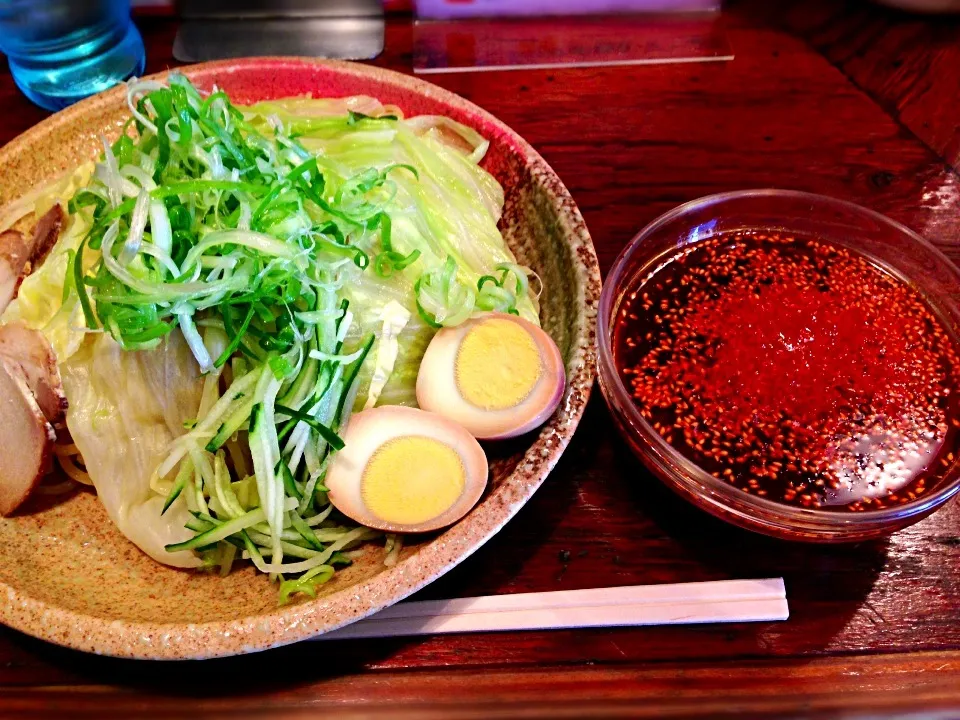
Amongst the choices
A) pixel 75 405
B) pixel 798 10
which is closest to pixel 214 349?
pixel 75 405

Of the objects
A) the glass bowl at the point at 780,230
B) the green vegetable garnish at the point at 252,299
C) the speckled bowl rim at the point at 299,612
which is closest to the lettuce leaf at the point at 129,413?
the green vegetable garnish at the point at 252,299

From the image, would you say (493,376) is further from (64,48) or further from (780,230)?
(64,48)

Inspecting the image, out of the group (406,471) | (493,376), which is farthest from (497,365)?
(406,471)

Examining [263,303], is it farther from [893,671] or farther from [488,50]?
[488,50]

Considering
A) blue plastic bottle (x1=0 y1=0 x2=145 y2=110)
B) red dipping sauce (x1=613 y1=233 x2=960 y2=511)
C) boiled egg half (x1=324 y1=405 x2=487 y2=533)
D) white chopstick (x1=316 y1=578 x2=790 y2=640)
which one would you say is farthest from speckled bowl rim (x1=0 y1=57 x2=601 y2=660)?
blue plastic bottle (x1=0 y1=0 x2=145 y2=110)

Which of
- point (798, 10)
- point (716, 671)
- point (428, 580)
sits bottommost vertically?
point (716, 671)

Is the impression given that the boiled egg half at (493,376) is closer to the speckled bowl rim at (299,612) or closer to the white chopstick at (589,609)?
the speckled bowl rim at (299,612)
